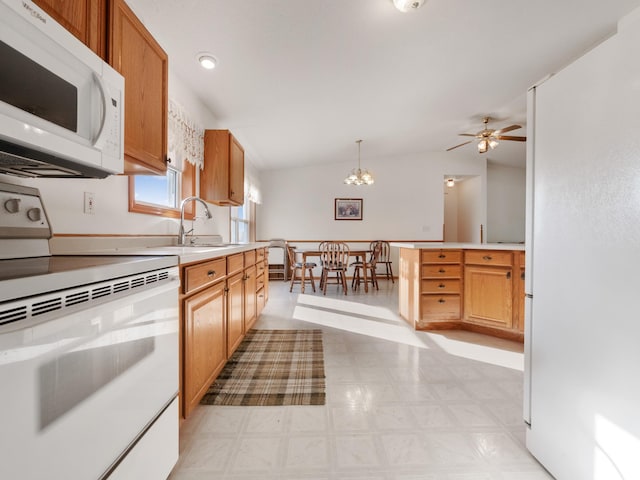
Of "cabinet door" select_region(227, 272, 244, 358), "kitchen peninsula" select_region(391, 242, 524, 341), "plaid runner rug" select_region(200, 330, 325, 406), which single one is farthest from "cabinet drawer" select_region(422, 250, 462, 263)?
"cabinet door" select_region(227, 272, 244, 358)

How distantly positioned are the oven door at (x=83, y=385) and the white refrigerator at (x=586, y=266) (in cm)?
144

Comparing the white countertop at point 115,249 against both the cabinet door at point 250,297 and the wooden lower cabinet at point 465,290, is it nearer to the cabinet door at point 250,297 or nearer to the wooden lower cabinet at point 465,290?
the cabinet door at point 250,297

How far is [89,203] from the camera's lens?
138cm

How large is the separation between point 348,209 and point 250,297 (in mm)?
4058

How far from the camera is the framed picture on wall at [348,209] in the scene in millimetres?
6137

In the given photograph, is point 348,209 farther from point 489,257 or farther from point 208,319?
point 208,319

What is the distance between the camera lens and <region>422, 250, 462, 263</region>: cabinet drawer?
2688mm

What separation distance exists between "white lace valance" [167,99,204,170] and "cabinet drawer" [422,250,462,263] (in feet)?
7.53

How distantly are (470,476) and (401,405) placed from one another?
46 centimetres

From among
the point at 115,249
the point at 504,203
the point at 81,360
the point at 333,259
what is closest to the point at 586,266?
the point at 81,360

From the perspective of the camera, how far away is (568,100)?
40.6 inches

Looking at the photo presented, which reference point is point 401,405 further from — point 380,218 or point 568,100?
point 380,218

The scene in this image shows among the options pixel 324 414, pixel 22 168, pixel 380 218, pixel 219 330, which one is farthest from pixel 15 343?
pixel 380 218

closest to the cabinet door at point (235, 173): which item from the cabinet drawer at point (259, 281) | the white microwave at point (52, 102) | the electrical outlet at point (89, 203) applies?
the cabinet drawer at point (259, 281)
